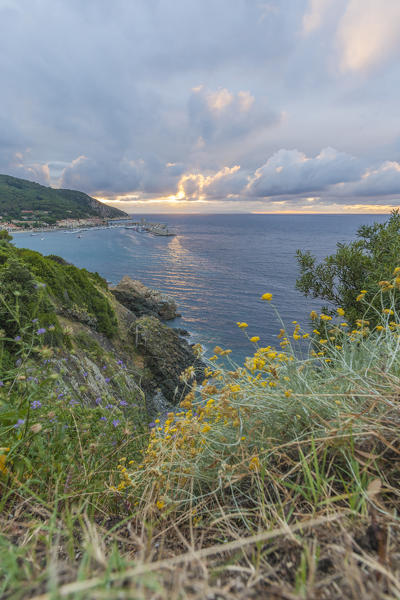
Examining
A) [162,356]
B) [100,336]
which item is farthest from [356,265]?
[162,356]

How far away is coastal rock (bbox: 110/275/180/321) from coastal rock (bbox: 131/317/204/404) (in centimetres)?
1182

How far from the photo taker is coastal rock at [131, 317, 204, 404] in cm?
1992

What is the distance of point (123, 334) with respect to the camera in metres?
20.8

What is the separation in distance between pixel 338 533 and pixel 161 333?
22.9 meters

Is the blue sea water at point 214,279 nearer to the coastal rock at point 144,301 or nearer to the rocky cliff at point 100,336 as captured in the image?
the coastal rock at point 144,301

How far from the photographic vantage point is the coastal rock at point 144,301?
1406 inches

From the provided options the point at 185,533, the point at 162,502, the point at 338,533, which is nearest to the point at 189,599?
the point at 338,533

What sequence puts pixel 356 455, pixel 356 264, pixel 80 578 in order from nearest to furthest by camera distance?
1. pixel 80 578
2. pixel 356 455
3. pixel 356 264

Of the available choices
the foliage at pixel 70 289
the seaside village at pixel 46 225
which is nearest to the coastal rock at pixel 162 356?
the foliage at pixel 70 289

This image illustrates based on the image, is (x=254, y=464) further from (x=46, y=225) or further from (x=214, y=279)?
(x=46, y=225)

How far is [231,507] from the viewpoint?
→ 1862 millimetres

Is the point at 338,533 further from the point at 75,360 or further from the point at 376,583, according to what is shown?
the point at 75,360

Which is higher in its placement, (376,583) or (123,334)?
(376,583)

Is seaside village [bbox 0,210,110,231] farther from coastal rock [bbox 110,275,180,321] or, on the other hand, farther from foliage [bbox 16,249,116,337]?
foliage [bbox 16,249,116,337]
